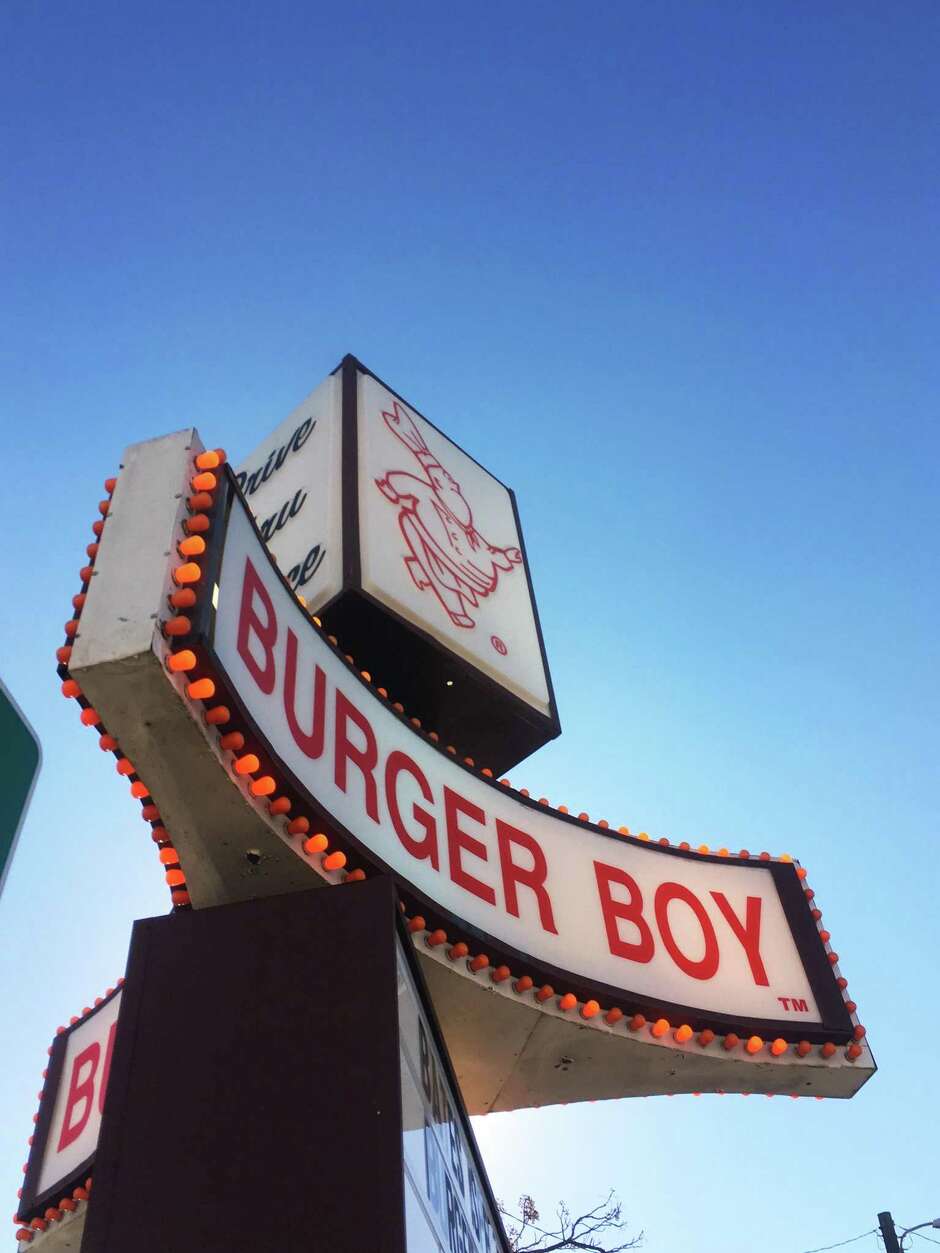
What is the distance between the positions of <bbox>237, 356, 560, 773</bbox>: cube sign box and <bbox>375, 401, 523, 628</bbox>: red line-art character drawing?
0.06 ft

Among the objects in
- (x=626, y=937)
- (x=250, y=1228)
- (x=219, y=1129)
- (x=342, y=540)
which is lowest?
(x=250, y=1228)

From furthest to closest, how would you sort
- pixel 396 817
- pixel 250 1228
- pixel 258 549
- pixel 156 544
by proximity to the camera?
pixel 396 817
pixel 258 549
pixel 156 544
pixel 250 1228

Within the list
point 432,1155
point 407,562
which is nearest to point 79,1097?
point 407,562

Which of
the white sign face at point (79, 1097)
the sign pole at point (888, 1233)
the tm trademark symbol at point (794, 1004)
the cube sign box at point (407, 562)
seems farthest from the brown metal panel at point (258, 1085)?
the sign pole at point (888, 1233)

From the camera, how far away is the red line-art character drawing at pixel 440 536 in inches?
445

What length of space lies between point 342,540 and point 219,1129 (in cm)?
644

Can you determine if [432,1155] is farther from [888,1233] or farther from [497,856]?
[888,1233]

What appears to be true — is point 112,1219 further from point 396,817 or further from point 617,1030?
point 617,1030

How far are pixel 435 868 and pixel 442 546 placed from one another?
5.41m

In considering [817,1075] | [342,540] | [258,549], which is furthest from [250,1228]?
[342,540]

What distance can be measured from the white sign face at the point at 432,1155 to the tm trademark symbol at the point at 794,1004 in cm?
282

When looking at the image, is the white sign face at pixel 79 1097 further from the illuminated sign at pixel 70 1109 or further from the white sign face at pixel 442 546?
the white sign face at pixel 442 546

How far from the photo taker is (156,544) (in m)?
5.71

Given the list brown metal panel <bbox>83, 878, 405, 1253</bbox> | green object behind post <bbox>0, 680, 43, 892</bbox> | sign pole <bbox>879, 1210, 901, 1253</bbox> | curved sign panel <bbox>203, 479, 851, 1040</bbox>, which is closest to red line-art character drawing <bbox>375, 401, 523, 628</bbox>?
curved sign panel <bbox>203, 479, 851, 1040</bbox>
